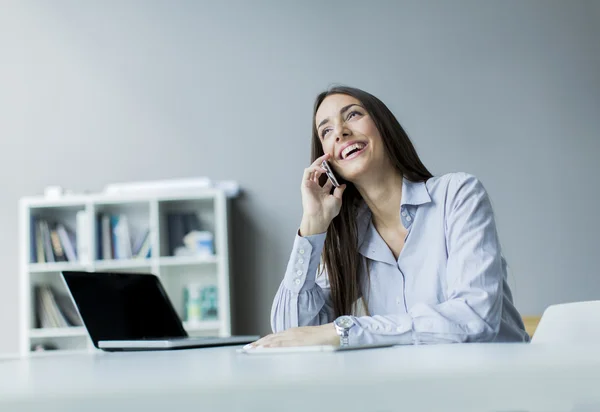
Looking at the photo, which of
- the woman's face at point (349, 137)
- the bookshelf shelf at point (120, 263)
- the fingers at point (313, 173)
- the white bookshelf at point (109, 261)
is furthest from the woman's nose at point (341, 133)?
the bookshelf shelf at point (120, 263)

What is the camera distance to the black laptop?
1.53 meters

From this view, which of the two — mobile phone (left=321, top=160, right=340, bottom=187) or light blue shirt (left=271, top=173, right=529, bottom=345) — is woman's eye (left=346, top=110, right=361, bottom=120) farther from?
light blue shirt (left=271, top=173, right=529, bottom=345)

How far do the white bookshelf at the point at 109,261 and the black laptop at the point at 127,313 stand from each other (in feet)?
6.08

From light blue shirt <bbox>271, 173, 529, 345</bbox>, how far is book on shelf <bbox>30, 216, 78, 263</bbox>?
8.16 feet

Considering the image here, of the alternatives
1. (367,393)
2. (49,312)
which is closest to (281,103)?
(49,312)

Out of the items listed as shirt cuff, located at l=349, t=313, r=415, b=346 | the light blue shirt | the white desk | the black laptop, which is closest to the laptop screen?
the black laptop

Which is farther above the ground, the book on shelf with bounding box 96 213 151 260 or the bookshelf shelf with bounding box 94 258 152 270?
the book on shelf with bounding box 96 213 151 260

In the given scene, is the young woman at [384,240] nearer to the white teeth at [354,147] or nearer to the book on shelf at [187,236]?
the white teeth at [354,147]

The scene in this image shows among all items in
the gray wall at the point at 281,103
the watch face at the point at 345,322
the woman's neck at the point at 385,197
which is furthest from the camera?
Result: the gray wall at the point at 281,103

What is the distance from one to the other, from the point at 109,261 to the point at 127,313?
2.16 metres

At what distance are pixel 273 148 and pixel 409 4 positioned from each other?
1.28m

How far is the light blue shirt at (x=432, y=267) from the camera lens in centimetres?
138

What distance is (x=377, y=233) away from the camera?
6.09ft

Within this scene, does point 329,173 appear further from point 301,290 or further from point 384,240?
point 301,290
